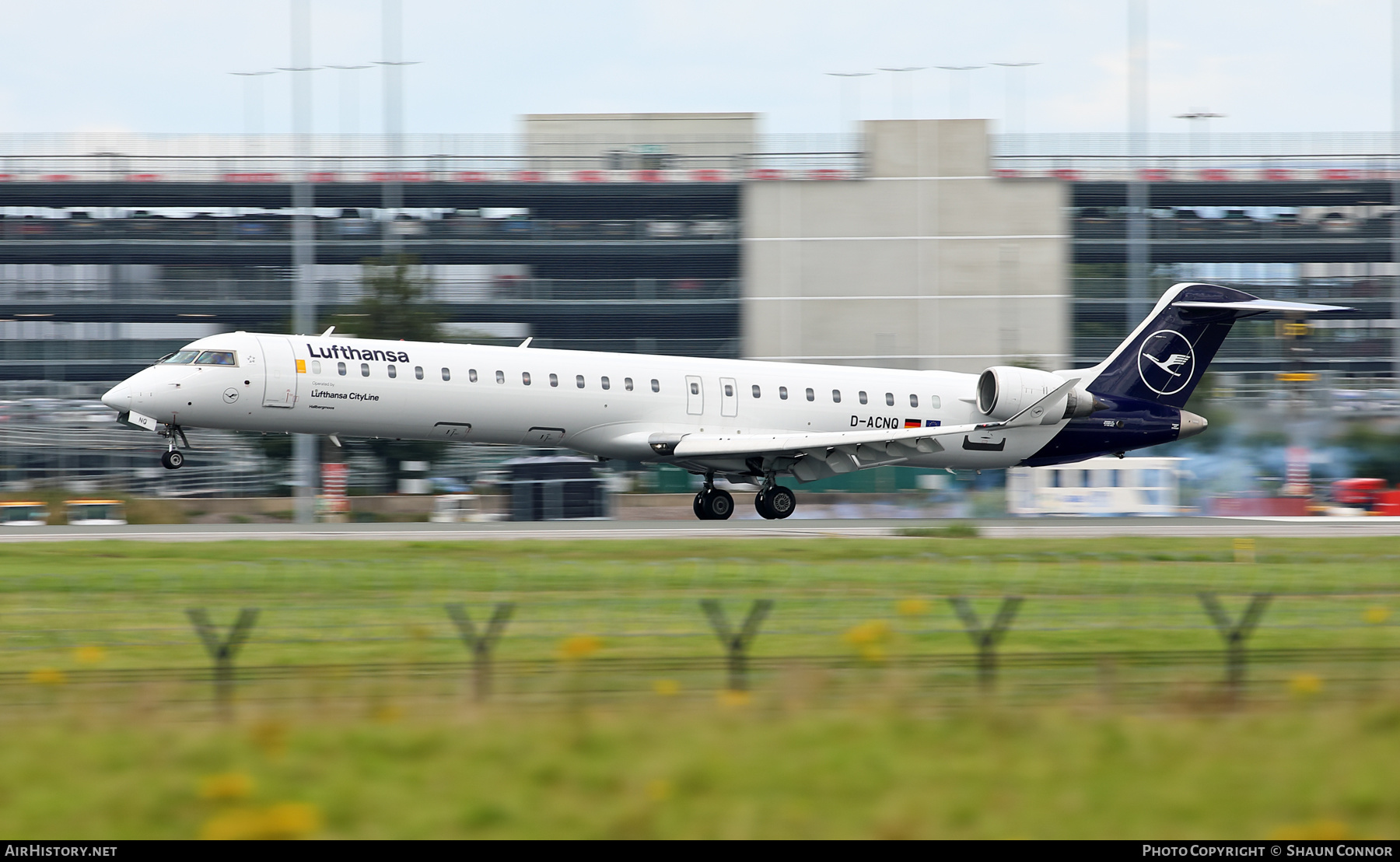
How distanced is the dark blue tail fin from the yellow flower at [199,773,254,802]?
27.8 m

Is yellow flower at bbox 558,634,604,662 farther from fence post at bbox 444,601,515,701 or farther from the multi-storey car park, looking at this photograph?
the multi-storey car park

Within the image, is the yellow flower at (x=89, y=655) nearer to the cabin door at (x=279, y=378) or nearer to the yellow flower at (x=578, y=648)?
the yellow flower at (x=578, y=648)

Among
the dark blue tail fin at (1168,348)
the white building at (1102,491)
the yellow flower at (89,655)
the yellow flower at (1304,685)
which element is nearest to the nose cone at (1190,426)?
the dark blue tail fin at (1168,348)

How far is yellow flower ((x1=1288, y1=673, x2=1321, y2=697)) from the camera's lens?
10922 mm

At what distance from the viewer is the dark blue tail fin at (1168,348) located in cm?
Result: 3356

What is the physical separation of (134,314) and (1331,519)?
55.1 m

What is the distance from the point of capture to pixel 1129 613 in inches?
575

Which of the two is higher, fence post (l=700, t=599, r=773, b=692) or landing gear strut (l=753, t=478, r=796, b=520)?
fence post (l=700, t=599, r=773, b=692)

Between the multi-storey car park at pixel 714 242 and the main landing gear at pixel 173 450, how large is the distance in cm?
3792

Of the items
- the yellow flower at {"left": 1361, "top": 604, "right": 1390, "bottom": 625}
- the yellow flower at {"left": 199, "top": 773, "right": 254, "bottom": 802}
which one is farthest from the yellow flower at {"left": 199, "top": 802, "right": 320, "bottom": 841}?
the yellow flower at {"left": 1361, "top": 604, "right": 1390, "bottom": 625}

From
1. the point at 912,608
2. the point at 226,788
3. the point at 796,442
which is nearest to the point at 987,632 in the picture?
the point at 912,608

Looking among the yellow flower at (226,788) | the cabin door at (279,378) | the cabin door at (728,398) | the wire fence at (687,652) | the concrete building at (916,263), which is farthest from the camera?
the concrete building at (916,263)

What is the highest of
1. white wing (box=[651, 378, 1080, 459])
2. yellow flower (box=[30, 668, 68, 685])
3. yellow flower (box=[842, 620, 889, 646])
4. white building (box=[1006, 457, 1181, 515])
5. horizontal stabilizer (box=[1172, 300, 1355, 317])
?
horizontal stabilizer (box=[1172, 300, 1355, 317])

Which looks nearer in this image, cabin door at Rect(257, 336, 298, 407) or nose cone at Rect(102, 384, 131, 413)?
nose cone at Rect(102, 384, 131, 413)
